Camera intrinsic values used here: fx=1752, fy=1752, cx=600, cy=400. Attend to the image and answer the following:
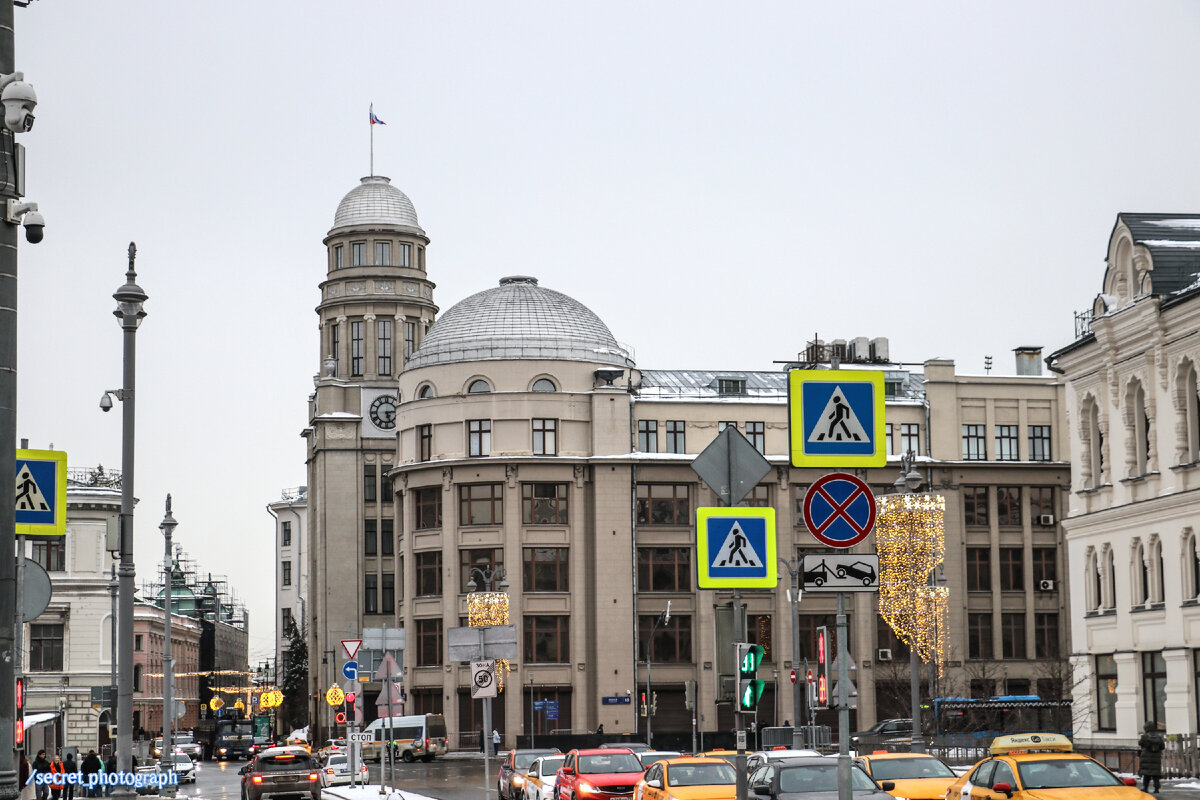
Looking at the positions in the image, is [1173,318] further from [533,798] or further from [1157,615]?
[533,798]

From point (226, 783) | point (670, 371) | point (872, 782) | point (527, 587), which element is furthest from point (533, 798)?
point (670, 371)

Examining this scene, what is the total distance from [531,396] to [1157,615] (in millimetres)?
37739

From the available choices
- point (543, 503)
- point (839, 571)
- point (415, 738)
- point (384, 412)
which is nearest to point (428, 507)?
point (543, 503)

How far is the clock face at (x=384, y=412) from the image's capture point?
323 ft

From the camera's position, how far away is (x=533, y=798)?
114ft

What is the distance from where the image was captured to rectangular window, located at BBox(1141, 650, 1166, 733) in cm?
4806

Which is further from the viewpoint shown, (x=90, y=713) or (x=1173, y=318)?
(x=90, y=713)

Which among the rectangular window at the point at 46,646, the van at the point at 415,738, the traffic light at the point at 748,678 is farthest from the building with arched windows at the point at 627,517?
the traffic light at the point at 748,678

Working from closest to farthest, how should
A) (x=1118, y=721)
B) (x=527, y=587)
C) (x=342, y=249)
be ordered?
1. (x=1118, y=721)
2. (x=527, y=587)
3. (x=342, y=249)

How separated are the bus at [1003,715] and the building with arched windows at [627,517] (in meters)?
3.21

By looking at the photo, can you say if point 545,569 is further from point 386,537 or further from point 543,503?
point 386,537

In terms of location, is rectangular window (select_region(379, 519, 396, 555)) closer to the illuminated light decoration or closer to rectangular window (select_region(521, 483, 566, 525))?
rectangular window (select_region(521, 483, 566, 525))

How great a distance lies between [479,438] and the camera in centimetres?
8112

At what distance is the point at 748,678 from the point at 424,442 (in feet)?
218
